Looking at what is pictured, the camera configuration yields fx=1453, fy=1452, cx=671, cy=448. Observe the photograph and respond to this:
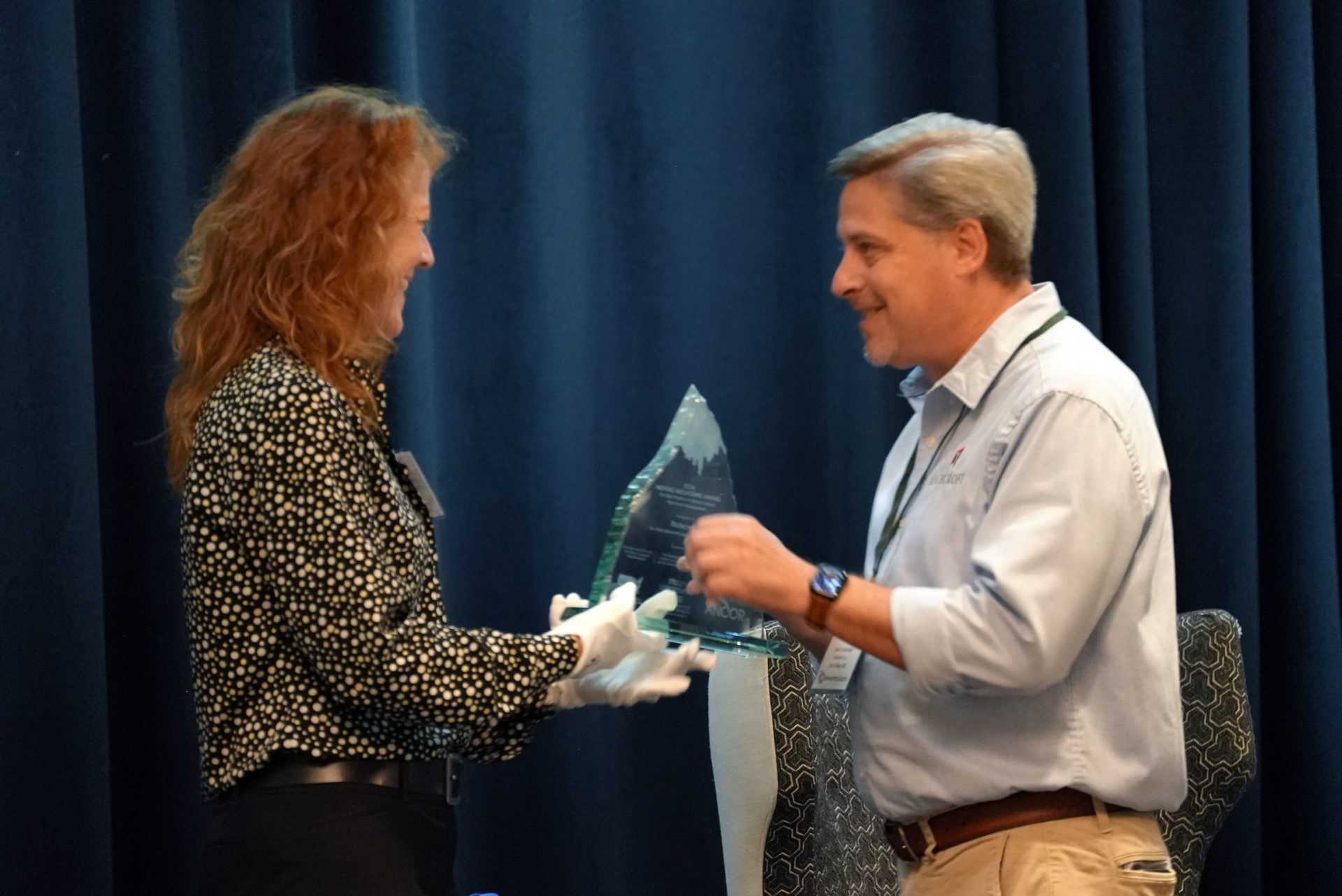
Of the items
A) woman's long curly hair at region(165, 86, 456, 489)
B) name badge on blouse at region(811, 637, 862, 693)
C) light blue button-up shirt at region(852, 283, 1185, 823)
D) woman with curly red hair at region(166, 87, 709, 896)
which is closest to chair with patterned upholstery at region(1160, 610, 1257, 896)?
light blue button-up shirt at region(852, 283, 1185, 823)

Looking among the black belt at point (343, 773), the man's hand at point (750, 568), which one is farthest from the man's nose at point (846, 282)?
the black belt at point (343, 773)

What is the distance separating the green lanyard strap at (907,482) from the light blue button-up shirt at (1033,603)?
0.01m

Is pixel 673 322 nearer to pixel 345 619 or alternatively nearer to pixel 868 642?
pixel 868 642

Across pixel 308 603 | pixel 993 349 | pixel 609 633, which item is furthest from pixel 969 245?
pixel 308 603

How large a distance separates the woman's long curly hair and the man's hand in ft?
1.33

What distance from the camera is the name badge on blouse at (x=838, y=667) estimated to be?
1739 mm

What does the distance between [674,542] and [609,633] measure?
18cm

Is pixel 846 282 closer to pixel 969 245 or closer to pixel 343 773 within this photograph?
pixel 969 245

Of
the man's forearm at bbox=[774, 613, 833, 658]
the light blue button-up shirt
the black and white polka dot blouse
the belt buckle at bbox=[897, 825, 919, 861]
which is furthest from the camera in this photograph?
the man's forearm at bbox=[774, 613, 833, 658]

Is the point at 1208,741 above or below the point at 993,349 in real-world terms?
below

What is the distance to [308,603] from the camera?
1.39 metres

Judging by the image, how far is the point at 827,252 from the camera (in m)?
2.96

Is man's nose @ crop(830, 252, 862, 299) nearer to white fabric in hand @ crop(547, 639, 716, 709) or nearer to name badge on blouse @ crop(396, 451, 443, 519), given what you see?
white fabric in hand @ crop(547, 639, 716, 709)

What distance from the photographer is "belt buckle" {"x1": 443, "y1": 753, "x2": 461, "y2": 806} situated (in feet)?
5.14
